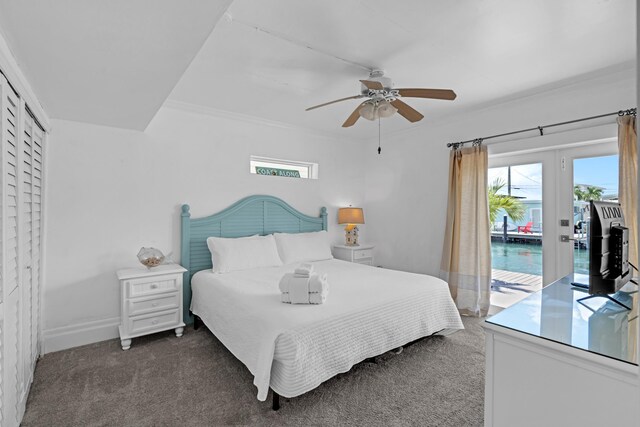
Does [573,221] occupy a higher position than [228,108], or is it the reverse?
[228,108]

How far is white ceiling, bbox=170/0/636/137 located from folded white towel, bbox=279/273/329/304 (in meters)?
1.67

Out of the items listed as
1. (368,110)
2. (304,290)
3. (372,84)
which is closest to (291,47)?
(372,84)

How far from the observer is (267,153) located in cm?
405

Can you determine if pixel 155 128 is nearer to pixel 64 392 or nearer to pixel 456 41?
pixel 64 392

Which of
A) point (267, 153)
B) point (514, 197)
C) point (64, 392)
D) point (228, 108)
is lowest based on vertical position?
point (64, 392)

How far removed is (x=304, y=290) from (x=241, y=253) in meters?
1.39

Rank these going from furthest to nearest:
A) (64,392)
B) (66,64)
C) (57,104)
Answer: (57,104) < (64,392) < (66,64)

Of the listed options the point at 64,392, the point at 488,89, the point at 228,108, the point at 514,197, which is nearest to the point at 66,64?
the point at 228,108

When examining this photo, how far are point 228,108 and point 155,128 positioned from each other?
793 mm

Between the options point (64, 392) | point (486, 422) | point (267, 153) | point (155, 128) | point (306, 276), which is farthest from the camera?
point (267, 153)

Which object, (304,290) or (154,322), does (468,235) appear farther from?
(154,322)

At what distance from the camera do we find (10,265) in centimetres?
167

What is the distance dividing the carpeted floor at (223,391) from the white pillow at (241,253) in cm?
83

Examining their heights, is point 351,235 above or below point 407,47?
below
